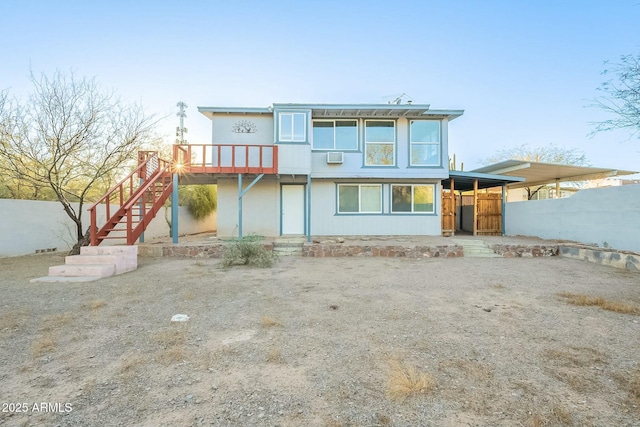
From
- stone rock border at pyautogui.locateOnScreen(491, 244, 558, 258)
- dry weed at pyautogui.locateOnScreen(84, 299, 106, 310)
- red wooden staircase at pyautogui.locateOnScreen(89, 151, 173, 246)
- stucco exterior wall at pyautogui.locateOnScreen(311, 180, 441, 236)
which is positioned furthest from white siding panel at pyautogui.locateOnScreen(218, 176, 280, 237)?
stone rock border at pyautogui.locateOnScreen(491, 244, 558, 258)

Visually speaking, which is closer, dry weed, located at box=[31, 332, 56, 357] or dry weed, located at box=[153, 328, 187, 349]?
dry weed, located at box=[31, 332, 56, 357]

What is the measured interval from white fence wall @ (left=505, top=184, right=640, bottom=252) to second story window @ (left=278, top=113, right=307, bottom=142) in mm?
10156

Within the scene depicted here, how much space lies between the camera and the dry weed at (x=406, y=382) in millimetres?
2205

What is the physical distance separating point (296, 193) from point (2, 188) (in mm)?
10459

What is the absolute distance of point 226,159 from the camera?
470 inches

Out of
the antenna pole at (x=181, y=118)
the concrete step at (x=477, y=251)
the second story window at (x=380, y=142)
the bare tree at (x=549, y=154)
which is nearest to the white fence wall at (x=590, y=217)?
the concrete step at (x=477, y=251)

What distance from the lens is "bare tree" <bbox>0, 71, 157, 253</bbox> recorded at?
28.0 feet

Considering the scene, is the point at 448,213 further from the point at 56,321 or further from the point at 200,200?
the point at 200,200

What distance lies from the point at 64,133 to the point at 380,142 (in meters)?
10.9

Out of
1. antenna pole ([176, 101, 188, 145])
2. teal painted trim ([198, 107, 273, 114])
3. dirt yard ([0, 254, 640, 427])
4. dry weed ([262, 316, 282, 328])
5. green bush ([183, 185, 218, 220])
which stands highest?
antenna pole ([176, 101, 188, 145])

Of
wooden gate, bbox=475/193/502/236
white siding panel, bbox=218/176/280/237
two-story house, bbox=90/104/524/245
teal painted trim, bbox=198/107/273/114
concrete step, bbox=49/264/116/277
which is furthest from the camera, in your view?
wooden gate, bbox=475/193/502/236

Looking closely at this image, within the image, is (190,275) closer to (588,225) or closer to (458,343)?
(458,343)

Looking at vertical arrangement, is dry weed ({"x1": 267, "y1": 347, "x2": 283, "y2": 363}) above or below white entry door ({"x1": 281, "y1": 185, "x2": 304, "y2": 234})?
below

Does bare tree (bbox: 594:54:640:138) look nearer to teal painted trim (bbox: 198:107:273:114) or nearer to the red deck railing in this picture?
the red deck railing
